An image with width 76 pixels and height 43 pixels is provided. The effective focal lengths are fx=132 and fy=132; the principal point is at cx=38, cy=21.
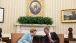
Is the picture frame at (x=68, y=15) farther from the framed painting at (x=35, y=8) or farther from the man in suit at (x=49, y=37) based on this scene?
the man in suit at (x=49, y=37)

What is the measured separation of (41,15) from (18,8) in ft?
3.46

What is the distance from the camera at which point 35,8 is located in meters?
5.76

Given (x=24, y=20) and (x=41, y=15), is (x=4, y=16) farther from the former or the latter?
(x=41, y=15)

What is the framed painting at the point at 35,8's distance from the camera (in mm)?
5711

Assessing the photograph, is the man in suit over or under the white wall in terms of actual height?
under

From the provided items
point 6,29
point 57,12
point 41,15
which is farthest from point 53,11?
point 6,29

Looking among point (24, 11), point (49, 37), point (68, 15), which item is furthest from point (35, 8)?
point (49, 37)

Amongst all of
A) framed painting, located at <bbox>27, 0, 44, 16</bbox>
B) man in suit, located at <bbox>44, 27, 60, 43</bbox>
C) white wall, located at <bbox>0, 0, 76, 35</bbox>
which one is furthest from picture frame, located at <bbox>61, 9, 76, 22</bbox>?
man in suit, located at <bbox>44, 27, 60, 43</bbox>

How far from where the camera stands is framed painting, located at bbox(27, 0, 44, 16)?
5711 mm

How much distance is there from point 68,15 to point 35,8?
4.78 ft

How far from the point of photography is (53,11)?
5.74m

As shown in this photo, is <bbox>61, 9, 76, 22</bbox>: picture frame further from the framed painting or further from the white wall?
the framed painting

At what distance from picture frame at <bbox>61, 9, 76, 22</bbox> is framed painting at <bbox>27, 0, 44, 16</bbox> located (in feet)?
2.98

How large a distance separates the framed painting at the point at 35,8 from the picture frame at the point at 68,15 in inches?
35.8
